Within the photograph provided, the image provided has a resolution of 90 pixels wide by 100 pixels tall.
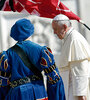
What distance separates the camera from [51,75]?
12.4 ft

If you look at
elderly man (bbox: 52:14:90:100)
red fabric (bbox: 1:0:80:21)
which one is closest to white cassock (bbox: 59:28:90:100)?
elderly man (bbox: 52:14:90:100)

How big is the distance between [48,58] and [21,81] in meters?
0.37

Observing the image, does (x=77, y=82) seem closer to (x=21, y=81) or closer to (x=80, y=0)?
(x=21, y=81)

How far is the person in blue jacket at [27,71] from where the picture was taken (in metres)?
3.72

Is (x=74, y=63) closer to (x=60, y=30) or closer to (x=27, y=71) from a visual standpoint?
(x=60, y=30)

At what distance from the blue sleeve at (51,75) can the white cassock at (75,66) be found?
0.78 meters

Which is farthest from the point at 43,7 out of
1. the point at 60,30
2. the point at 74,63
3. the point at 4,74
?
the point at 4,74

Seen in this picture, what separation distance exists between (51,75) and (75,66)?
95 centimetres

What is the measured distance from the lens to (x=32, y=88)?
12.4 ft

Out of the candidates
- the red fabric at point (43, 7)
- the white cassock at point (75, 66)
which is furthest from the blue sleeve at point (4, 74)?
the red fabric at point (43, 7)

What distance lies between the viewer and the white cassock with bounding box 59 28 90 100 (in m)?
4.62

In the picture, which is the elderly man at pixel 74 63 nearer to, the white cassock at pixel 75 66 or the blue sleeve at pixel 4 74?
the white cassock at pixel 75 66

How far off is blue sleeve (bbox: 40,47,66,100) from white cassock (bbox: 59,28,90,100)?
78cm

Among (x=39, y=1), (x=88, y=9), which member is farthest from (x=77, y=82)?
(x=88, y=9)
